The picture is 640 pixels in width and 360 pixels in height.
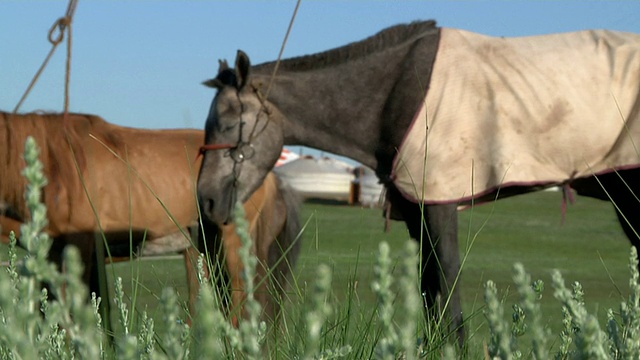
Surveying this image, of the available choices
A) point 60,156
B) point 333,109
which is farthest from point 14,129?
point 333,109

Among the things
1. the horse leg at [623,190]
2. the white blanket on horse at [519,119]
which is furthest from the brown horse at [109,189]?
the horse leg at [623,190]

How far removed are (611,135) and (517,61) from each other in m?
0.44

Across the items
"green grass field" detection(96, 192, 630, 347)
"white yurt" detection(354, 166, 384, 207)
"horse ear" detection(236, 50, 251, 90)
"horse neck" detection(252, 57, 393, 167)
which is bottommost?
"white yurt" detection(354, 166, 384, 207)

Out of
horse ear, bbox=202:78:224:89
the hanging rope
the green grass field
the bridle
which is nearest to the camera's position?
the hanging rope

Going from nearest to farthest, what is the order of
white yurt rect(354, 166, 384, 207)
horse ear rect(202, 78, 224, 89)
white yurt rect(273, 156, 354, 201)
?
1. horse ear rect(202, 78, 224, 89)
2. white yurt rect(354, 166, 384, 207)
3. white yurt rect(273, 156, 354, 201)

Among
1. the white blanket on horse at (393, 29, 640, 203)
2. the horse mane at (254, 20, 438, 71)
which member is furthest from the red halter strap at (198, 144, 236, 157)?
the white blanket on horse at (393, 29, 640, 203)

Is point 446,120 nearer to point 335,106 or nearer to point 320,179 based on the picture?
point 335,106

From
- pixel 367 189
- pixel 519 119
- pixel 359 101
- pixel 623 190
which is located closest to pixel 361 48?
pixel 359 101

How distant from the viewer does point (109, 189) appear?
5512 mm

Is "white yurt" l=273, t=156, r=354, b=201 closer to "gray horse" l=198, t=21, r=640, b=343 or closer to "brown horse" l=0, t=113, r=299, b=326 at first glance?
"brown horse" l=0, t=113, r=299, b=326

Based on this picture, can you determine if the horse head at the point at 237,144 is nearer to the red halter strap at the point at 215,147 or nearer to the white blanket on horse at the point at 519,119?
the red halter strap at the point at 215,147

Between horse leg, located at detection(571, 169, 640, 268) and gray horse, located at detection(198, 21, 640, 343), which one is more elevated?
gray horse, located at detection(198, 21, 640, 343)

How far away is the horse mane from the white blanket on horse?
0.19 m

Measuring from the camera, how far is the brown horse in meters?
5.02
